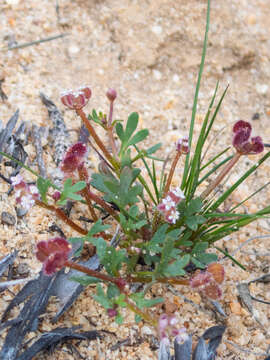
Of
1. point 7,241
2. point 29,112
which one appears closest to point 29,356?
point 7,241

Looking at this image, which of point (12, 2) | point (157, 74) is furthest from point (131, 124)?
point (12, 2)

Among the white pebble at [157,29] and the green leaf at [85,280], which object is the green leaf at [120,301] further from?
the white pebble at [157,29]

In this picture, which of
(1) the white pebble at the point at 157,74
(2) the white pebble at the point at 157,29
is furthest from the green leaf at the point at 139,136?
(2) the white pebble at the point at 157,29

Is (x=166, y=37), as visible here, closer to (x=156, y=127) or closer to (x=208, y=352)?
(x=156, y=127)

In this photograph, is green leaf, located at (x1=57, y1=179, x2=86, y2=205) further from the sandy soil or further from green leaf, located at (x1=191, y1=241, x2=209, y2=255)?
the sandy soil

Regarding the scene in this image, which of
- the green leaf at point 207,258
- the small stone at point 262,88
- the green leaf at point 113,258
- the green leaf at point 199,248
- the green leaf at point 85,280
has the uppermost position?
the small stone at point 262,88

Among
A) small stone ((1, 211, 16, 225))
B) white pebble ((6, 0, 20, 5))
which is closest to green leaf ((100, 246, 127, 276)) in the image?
small stone ((1, 211, 16, 225))
